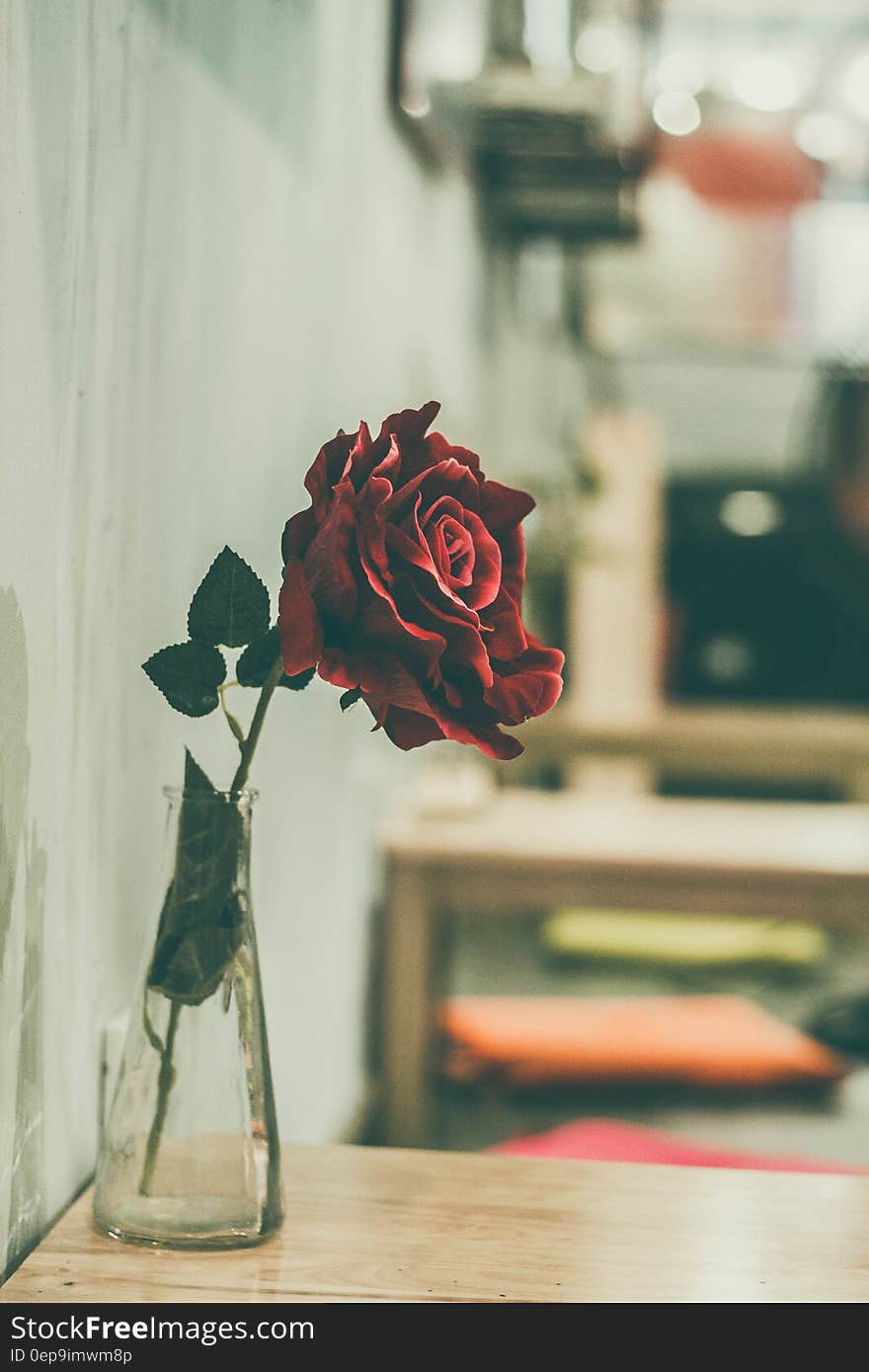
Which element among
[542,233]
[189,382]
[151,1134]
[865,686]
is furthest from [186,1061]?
[865,686]

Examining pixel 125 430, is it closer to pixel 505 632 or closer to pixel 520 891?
pixel 505 632

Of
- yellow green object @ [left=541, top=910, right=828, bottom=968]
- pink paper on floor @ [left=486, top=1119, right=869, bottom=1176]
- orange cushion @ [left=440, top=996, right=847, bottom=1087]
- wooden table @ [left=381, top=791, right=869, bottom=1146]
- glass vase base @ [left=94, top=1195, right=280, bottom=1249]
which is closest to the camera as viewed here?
glass vase base @ [left=94, top=1195, right=280, bottom=1249]

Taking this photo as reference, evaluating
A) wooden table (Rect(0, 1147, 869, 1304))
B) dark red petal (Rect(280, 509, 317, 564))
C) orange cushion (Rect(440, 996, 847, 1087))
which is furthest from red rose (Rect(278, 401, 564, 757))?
orange cushion (Rect(440, 996, 847, 1087))

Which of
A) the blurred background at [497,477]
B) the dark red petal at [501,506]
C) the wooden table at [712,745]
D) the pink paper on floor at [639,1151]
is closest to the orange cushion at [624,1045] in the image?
the blurred background at [497,477]

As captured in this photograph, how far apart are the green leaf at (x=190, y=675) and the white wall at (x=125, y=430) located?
75mm

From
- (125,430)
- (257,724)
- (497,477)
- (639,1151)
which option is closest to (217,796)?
(257,724)

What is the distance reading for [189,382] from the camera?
3.57 ft

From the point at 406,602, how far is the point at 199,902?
0.20 meters

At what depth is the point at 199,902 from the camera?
796 millimetres

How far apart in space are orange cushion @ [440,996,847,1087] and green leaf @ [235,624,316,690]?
160 centimetres

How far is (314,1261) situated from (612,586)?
10.2ft

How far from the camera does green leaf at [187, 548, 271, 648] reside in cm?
79

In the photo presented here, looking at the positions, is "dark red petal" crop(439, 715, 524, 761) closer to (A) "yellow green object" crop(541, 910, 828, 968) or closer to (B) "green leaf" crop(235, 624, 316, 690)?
(B) "green leaf" crop(235, 624, 316, 690)
